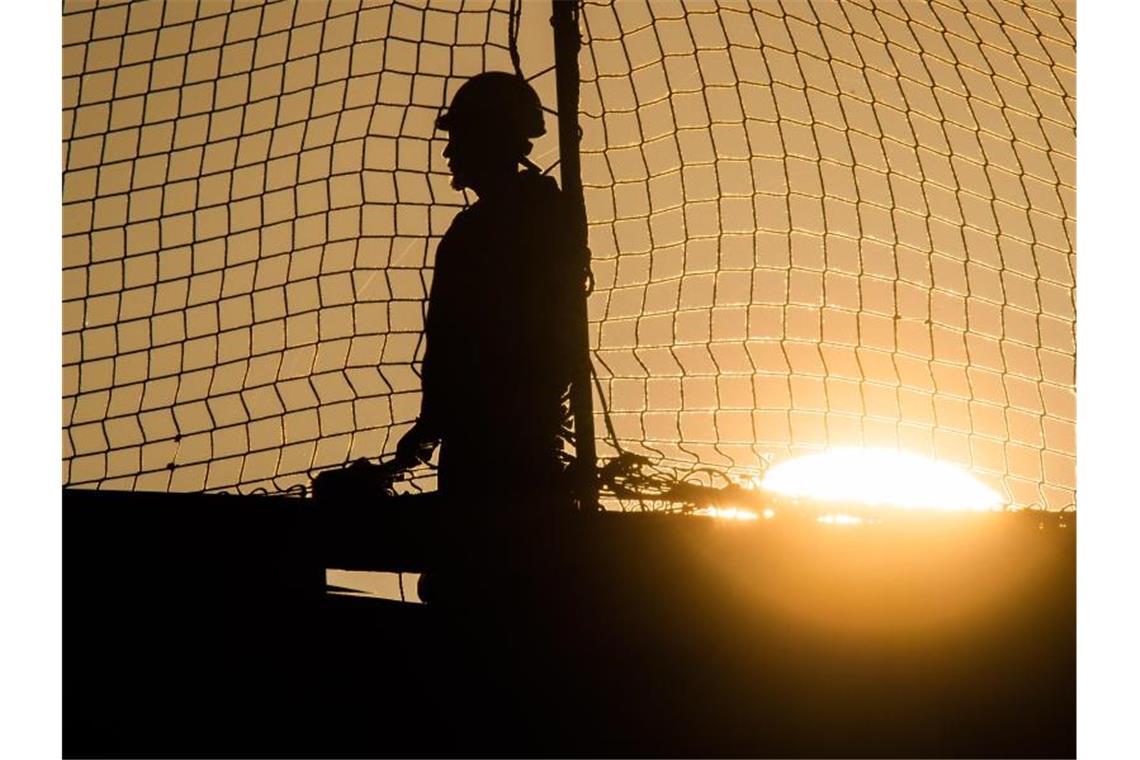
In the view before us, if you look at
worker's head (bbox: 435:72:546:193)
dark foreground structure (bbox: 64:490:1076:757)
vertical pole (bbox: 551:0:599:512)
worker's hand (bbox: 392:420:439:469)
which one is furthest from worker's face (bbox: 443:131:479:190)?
dark foreground structure (bbox: 64:490:1076:757)

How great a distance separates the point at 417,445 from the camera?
258 cm

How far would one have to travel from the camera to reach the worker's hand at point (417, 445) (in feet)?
8.39

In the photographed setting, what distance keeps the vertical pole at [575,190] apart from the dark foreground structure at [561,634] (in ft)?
1.51

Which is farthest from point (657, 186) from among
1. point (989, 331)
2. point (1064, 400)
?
point (1064, 400)

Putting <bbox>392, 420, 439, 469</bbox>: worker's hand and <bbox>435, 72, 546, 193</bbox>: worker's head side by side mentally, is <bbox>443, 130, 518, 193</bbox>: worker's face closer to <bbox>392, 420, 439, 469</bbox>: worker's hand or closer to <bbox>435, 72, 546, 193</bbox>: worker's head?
<bbox>435, 72, 546, 193</bbox>: worker's head

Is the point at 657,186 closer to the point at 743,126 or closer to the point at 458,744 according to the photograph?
the point at 743,126

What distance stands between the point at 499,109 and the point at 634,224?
0.65 m

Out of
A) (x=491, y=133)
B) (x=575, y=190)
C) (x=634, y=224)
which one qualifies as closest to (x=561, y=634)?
(x=575, y=190)

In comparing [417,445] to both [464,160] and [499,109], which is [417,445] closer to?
[464,160]

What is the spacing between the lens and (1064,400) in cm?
300

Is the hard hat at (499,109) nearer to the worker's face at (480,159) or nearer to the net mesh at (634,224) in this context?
the worker's face at (480,159)

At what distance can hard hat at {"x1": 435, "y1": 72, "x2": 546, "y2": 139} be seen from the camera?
8.54 ft

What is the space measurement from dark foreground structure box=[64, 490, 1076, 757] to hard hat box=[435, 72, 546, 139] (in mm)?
851
